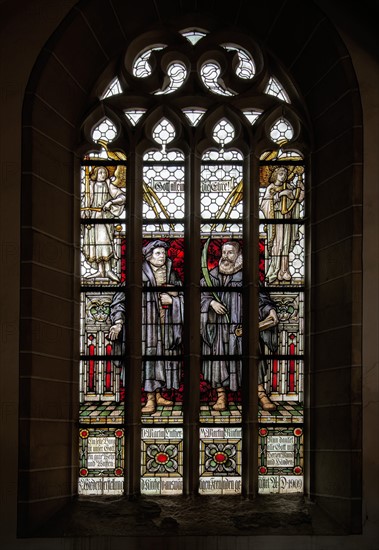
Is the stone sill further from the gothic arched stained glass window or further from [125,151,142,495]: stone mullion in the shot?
[125,151,142,495]: stone mullion

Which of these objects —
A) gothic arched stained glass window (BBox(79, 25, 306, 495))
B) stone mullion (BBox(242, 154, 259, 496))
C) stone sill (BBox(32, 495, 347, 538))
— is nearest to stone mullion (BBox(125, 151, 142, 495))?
gothic arched stained glass window (BBox(79, 25, 306, 495))

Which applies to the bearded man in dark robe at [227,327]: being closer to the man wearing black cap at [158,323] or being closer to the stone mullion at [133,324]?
the man wearing black cap at [158,323]

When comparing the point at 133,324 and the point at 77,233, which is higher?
the point at 77,233

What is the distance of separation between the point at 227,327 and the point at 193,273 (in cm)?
57

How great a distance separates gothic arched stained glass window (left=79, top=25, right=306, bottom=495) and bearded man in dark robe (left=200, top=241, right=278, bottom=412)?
12 mm

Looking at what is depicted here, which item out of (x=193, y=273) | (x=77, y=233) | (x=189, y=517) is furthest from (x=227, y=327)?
(x=189, y=517)

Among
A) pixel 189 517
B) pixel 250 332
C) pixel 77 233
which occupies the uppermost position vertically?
pixel 77 233

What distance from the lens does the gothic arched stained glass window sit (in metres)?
8.55

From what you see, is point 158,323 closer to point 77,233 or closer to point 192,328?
point 192,328

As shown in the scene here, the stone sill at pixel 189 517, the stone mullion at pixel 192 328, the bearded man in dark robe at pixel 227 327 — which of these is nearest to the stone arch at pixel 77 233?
the stone sill at pixel 189 517

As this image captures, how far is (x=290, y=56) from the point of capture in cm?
898

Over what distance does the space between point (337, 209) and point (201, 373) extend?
1.86m

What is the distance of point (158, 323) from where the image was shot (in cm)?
875

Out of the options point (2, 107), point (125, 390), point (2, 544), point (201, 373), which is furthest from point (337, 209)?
point (2, 544)
